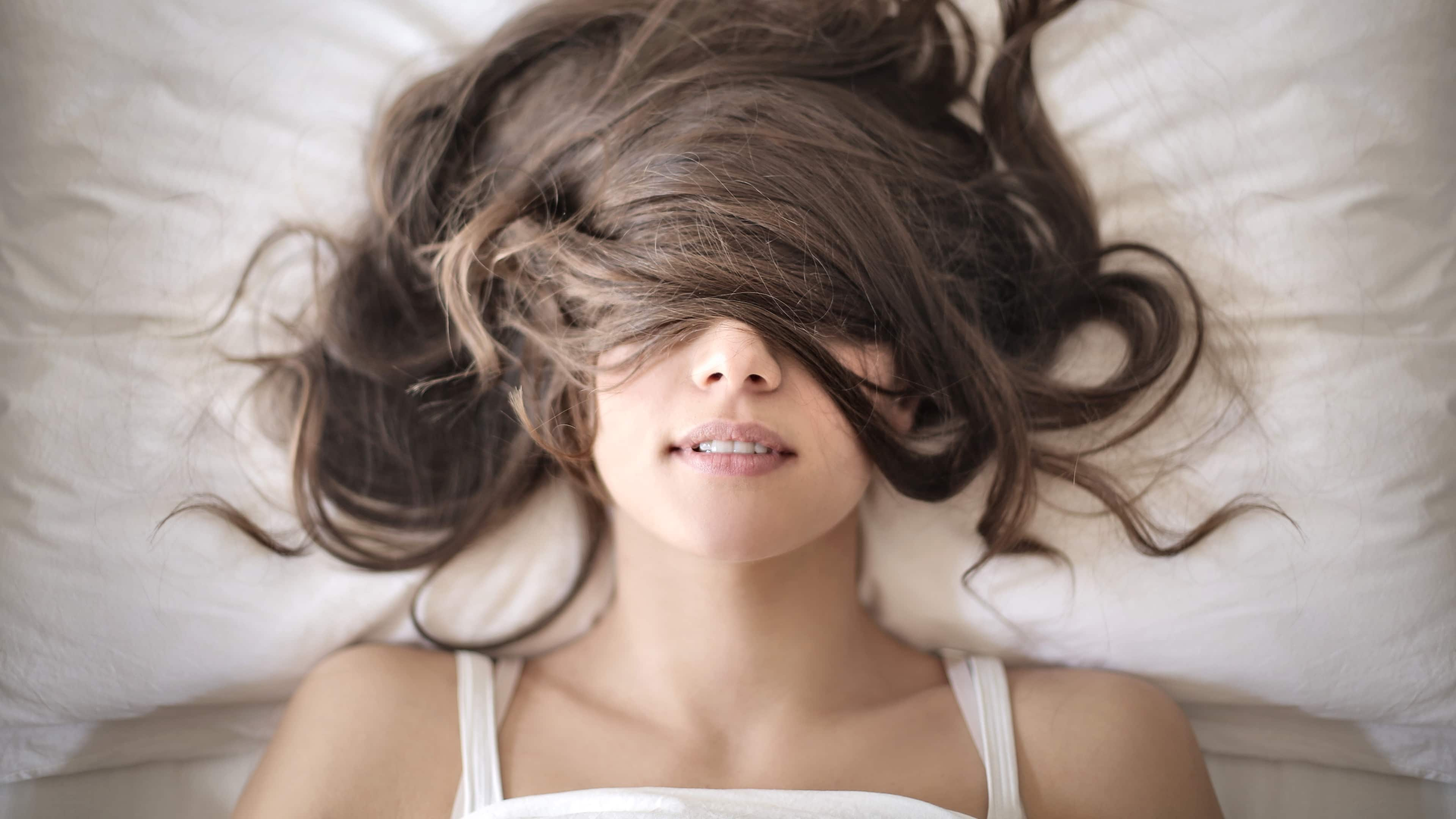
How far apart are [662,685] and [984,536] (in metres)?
0.37

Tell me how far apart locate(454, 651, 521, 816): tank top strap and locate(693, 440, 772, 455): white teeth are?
357 mm

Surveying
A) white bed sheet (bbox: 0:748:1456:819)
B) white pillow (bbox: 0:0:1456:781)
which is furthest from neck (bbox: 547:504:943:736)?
white bed sheet (bbox: 0:748:1456:819)

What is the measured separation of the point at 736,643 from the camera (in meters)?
0.83

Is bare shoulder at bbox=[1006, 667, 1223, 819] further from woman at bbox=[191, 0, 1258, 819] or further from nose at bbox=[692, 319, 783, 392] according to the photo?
nose at bbox=[692, 319, 783, 392]

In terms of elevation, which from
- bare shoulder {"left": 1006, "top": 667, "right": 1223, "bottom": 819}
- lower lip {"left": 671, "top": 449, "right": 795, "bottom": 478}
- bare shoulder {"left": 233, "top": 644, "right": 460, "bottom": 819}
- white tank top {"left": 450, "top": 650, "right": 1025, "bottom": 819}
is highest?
lower lip {"left": 671, "top": 449, "right": 795, "bottom": 478}

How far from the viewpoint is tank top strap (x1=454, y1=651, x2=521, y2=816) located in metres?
0.79

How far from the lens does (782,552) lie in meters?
0.75

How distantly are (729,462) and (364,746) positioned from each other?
43 cm

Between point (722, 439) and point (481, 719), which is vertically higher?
point (722, 439)

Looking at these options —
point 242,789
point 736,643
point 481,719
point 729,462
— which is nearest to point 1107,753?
point 736,643

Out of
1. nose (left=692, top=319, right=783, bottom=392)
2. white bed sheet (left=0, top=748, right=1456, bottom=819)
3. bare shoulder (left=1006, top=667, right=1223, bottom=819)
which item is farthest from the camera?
white bed sheet (left=0, top=748, right=1456, bottom=819)

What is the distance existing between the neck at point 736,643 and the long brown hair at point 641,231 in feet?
0.34

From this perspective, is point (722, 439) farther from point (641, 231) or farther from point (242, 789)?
point (242, 789)

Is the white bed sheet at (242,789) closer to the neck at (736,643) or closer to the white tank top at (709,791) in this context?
the white tank top at (709,791)
